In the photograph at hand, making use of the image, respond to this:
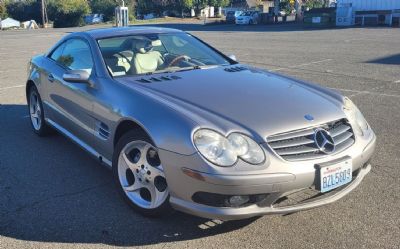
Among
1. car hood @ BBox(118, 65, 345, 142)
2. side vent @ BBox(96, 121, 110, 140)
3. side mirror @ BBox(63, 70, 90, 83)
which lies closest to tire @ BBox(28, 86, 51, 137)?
side mirror @ BBox(63, 70, 90, 83)

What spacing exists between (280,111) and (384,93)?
5645 millimetres

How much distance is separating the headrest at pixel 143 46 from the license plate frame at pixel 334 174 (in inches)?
94.4

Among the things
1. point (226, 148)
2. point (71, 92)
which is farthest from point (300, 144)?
point (71, 92)

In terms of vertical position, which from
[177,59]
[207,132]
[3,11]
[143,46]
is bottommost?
[207,132]

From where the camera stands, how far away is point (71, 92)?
4660mm

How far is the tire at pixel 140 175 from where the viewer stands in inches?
135

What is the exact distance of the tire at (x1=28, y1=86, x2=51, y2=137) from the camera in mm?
5809

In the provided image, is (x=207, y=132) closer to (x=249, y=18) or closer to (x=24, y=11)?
(x=249, y=18)

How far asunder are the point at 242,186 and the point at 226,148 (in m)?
0.28

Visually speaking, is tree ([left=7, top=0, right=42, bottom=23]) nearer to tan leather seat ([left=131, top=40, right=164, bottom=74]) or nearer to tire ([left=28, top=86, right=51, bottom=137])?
tire ([left=28, top=86, right=51, bottom=137])

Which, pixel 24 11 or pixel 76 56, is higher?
pixel 24 11

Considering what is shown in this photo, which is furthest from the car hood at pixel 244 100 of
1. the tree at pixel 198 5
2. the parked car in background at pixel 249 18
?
the tree at pixel 198 5

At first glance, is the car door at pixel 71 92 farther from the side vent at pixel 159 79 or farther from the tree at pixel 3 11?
the tree at pixel 3 11

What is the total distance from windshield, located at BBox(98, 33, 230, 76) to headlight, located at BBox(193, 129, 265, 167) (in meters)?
1.53
